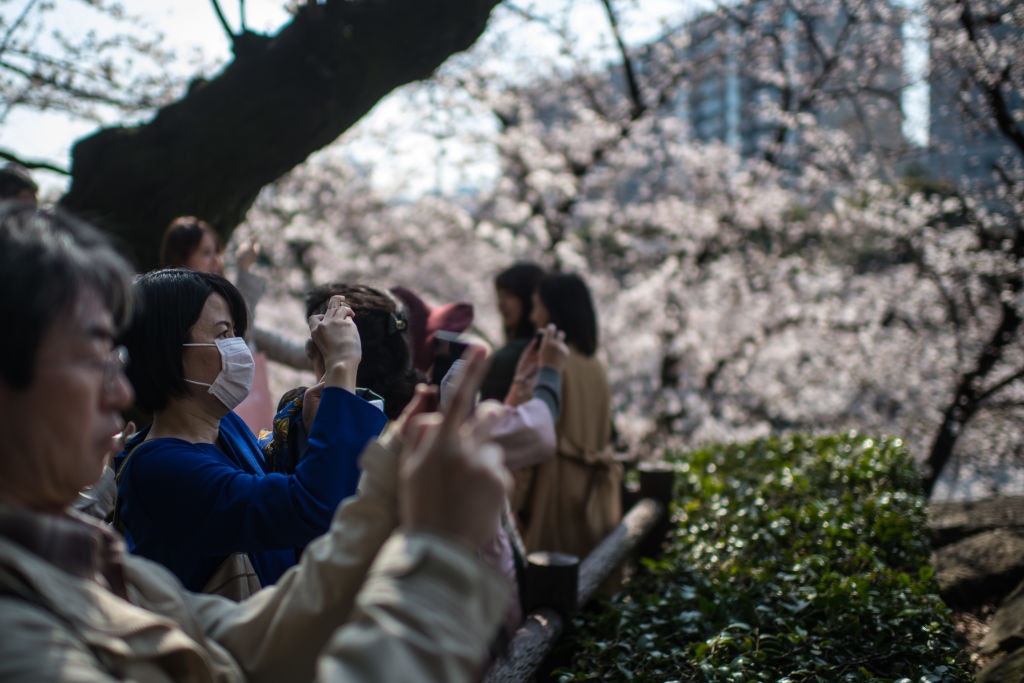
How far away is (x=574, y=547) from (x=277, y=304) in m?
10.9

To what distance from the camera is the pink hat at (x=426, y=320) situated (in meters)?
3.29

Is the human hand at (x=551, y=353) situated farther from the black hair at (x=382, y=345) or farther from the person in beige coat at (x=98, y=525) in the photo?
the person in beige coat at (x=98, y=525)

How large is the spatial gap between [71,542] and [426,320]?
7.97 feet

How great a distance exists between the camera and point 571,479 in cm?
390

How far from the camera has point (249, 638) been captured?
1238 millimetres

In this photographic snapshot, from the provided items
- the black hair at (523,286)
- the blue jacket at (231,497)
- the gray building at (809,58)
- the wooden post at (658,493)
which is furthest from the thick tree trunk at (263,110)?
the gray building at (809,58)

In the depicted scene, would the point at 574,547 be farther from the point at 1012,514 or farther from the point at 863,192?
the point at 863,192

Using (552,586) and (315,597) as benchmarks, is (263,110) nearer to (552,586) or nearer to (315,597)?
(552,586)

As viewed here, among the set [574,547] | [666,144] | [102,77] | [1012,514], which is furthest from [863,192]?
[102,77]

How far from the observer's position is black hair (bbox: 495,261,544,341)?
4.18 meters

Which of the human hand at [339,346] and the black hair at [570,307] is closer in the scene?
the human hand at [339,346]

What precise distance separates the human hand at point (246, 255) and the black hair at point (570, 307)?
1.56 meters

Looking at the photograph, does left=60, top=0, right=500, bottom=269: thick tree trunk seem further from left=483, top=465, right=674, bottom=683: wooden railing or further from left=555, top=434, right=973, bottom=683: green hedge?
left=555, top=434, right=973, bottom=683: green hedge

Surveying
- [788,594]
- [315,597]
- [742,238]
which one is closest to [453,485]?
[315,597]
